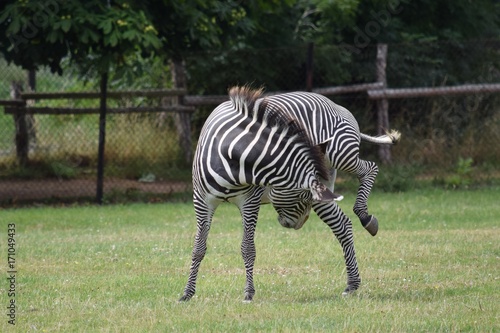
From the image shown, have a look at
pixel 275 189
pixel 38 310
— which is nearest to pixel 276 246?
pixel 275 189

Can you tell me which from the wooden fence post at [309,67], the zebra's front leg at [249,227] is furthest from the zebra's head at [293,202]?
the wooden fence post at [309,67]

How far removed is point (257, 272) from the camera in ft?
31.1

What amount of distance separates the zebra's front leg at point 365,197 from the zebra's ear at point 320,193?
4.79 ft

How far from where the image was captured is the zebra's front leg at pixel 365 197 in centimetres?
871

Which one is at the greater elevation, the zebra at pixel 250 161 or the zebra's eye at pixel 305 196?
the zebra at pixel 250 161

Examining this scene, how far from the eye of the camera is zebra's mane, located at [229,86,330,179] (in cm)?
754

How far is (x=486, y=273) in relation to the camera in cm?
915

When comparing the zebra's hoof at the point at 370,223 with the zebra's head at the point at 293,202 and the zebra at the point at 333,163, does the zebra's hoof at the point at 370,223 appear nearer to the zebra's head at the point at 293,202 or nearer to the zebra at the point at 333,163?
the zebra at the point at 333,163

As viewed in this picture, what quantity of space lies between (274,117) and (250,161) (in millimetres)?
453

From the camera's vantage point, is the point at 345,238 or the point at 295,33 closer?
the point at 345,238

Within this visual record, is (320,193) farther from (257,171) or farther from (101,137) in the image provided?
(101,137)

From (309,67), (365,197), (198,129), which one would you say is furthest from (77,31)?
(365,197)

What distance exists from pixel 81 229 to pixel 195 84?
6.70 metres

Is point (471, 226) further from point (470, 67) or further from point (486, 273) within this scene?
point (470, 67)
